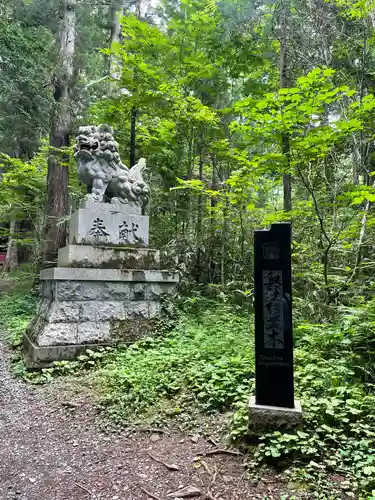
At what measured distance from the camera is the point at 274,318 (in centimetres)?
303

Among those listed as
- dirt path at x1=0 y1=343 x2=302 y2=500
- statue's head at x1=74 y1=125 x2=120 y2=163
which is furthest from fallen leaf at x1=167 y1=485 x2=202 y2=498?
statue's head at x1=74 y1=125 x2=120 y2=163

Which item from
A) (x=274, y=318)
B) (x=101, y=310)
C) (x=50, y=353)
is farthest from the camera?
(x=101, y=310)

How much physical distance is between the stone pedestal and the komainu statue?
0.29 m

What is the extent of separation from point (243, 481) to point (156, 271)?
4082 millimetres

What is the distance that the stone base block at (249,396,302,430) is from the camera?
2.74 m

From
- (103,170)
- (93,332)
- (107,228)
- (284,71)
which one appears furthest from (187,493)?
(284,71)

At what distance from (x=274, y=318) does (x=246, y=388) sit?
954 millimetres

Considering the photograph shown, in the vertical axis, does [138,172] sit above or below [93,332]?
above

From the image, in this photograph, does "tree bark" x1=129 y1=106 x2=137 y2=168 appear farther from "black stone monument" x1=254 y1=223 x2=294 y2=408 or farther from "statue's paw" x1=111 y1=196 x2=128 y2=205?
"black stone monument" x1=254 y1=223 x2=294 y2=408

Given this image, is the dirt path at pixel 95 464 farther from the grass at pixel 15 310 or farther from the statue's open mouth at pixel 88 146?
the statue's open mouth at pixel 88 146

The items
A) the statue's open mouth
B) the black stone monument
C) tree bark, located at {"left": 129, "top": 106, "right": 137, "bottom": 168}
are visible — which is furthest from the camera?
tree bark, located at {"left": 129, "top": 106, "right": 137, "bottom": 168}

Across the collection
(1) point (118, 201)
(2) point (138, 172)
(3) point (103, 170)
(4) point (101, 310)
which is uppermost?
(2) point (138, 172)

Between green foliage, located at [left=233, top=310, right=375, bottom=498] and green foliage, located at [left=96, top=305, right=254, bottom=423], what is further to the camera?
green foliage, located at [left=96, top=305, right=254, bottom=423]

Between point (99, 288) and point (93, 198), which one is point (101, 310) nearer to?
point (99, 288)
